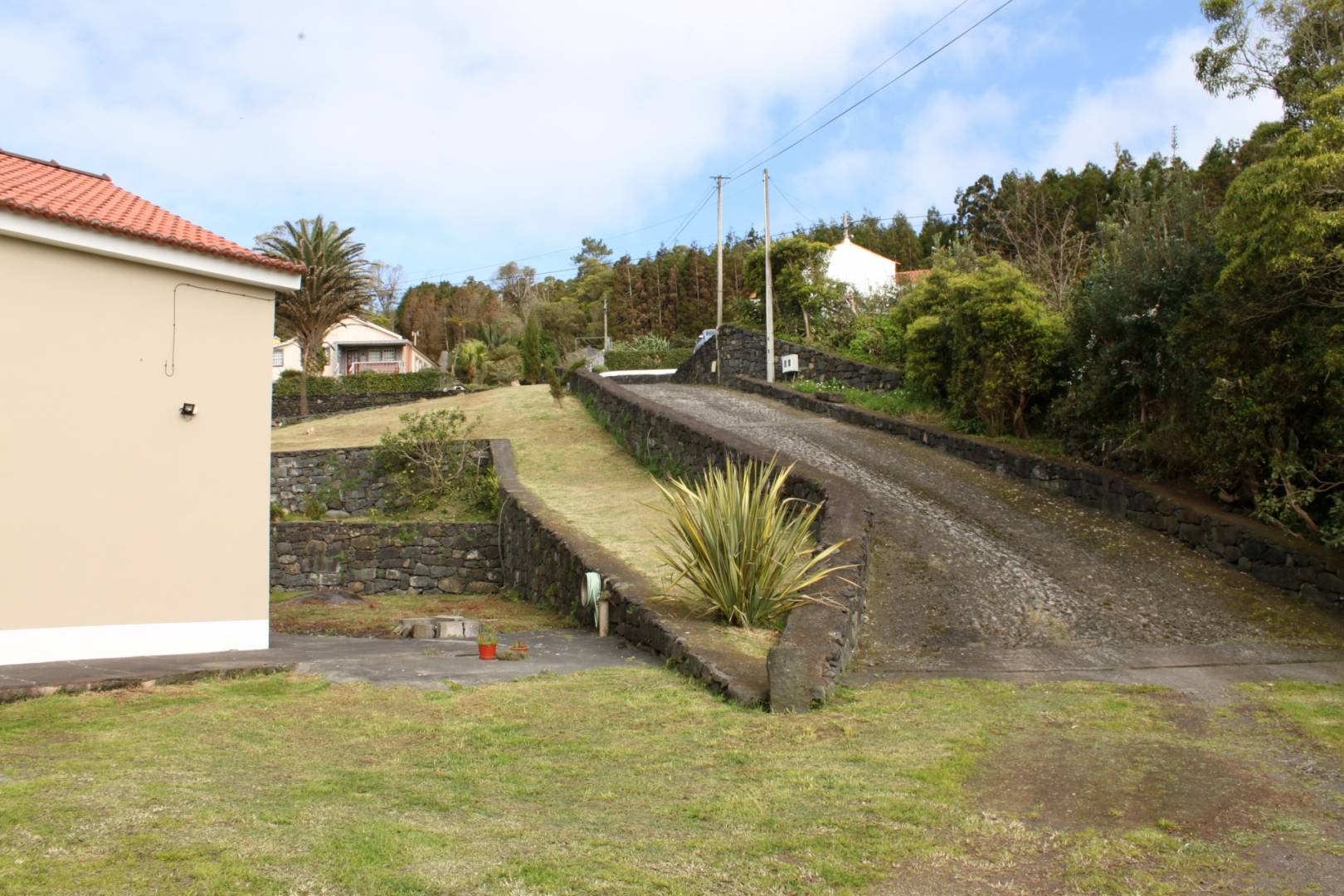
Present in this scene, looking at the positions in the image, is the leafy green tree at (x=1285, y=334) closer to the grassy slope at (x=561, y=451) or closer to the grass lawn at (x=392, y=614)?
the grassy slope at (x=561, y=451)

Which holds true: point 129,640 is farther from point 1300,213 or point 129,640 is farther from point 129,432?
point 1300,213

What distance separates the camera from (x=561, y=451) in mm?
22297

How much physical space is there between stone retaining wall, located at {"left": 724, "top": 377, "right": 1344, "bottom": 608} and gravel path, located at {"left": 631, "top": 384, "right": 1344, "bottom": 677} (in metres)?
0.17

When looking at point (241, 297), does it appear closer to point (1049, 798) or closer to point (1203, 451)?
point (1049, 798)

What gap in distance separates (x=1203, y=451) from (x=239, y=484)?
9699 millimetres

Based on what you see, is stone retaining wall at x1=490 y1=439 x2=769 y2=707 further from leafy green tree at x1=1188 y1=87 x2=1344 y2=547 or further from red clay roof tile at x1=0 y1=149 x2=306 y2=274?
leafy green tree at x1=1188 y1=87 x2=1344 y2=547

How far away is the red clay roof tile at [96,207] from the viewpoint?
9328 mm

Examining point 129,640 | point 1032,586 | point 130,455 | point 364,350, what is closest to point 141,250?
point 130,455

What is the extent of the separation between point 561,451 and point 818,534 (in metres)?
11.1

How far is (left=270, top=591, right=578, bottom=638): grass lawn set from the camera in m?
12.8

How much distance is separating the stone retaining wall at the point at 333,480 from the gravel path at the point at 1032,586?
10200mm

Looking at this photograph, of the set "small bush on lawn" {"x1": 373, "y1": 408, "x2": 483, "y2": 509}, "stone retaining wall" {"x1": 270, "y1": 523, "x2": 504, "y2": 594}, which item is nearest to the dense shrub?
"small bush on lawn" {"x1": 373, "y1": 408, "x2": 483, "y2": 509}

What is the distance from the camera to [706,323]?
60.3 meters

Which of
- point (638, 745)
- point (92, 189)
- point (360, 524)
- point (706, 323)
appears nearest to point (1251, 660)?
point (638, 745)
